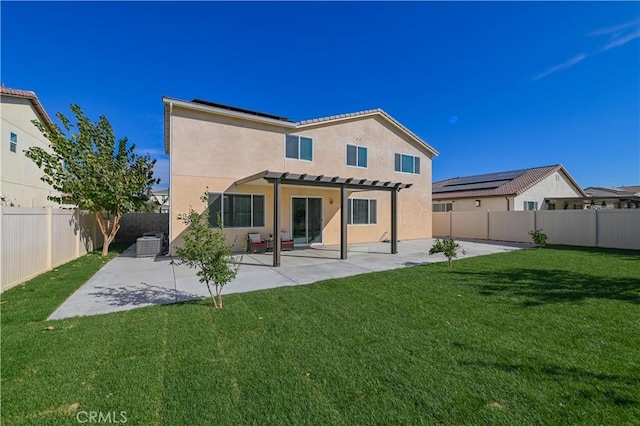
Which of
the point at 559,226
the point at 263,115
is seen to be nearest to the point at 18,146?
the point at 263,115

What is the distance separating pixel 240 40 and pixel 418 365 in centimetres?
1380

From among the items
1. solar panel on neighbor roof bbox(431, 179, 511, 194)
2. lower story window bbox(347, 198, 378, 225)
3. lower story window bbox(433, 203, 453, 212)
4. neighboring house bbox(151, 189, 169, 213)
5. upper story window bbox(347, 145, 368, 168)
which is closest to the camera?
upper story window bbox(347, 145, 368, 168)

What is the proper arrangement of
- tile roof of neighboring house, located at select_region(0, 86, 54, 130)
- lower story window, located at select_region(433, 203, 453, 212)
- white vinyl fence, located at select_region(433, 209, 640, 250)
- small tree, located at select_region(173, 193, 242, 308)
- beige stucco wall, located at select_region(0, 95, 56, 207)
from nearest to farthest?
small tree, located at select_region(173, 193, 242, 308)
beige stucco wall, located at select_region(0, 95, 56, 207)
tile roof of neighboring house, located at select_region(0, 86, 54, 130)
white vinyl fence, located at select_region(433, 209, 640, 250)
lower story window, located at select_region(433, 203, 453, 212)

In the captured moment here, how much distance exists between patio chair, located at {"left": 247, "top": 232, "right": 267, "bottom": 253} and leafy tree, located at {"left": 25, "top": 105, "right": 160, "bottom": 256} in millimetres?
4965

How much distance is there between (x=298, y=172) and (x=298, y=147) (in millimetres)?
1186

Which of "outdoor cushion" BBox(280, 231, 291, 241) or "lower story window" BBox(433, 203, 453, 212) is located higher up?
"lower story window" BBox(433, 203, 453, 212)

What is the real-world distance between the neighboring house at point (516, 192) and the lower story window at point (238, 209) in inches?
683

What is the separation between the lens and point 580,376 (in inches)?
112

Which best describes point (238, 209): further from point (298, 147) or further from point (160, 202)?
point (160, 202)

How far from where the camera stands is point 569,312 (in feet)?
15.5

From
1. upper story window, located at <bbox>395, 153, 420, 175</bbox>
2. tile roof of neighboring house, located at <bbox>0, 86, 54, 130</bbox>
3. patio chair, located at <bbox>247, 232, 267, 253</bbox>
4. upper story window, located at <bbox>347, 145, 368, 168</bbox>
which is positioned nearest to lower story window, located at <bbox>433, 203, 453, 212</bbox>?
upper story window, located at <bbox>395, 153, 420, 175</bbox>

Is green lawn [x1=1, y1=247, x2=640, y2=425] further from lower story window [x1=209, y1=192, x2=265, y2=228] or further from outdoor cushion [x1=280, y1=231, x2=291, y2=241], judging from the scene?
outdoor cushion [x1=280, y1=231, x2=291, y2=241]

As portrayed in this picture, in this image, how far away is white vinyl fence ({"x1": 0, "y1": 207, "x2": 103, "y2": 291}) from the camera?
19.1 feet

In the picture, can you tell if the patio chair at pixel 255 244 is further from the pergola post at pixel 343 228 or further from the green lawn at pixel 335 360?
the green lawn at pixel 335 360
